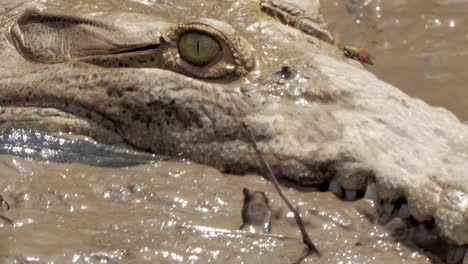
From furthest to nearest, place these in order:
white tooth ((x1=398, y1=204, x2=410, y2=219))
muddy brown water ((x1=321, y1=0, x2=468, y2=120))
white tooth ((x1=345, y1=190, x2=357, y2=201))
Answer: muddy brown water ((x1=321, y1=0, x2=468, y2=120)) → white tooth ((x1=345, y1=190, x2=357, y2=201)) → white tooth ((x1=398, y1=204, x2=410, y2=219))

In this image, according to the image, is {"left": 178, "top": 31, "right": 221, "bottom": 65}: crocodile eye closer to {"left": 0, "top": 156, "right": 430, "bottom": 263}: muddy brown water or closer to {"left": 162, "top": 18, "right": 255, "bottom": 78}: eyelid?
{"left": 162, "top": 18, "right": 255, "bottom": 78}: eyelid

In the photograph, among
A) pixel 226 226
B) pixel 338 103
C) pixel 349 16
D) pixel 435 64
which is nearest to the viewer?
pixel 226 226

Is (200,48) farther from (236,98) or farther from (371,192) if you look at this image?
(371,192)

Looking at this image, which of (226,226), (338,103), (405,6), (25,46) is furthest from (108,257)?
(405,6)

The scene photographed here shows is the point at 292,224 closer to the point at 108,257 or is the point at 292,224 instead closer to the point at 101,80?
the point at 108,257

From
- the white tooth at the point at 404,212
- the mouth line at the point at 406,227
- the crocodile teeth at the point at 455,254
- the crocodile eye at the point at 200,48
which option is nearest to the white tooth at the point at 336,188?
the mouth line at the point at 406,227

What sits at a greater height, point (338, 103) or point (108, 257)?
point (338, 103)

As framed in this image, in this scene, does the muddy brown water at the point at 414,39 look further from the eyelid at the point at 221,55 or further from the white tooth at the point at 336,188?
the white tooth at the point at 336,188

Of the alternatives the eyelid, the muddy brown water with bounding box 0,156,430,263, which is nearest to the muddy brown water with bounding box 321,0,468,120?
the eyelid
